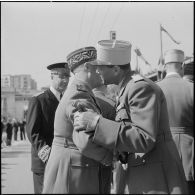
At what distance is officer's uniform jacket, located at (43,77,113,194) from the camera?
2.68 metres

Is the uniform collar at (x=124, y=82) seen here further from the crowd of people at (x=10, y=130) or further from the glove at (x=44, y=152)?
the crowd of people at (x=10, y=130)

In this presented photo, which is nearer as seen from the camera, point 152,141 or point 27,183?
point 152,141

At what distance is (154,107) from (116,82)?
0.36 m

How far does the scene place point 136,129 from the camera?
2.58m

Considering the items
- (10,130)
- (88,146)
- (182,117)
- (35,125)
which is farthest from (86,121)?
(10,130)

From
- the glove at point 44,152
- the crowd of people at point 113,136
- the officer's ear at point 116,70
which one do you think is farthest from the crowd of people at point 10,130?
the officer's ear at point 116,70

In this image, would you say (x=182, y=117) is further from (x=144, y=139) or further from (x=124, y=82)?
(x=144, y=139)

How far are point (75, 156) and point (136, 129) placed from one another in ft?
1.60

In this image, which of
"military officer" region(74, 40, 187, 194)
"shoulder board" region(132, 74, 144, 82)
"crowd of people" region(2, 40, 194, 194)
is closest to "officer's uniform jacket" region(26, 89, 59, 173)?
"crowd of people" region(2, 40, 194, 194)

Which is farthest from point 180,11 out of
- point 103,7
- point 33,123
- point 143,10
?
point 33,123

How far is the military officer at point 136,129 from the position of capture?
2568 millimetres

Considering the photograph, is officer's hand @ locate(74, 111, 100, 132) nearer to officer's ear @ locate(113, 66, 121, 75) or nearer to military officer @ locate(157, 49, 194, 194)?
officer's ear @ locate(113, 66, 121, 75)

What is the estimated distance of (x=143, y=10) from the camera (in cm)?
329

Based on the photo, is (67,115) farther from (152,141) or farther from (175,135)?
(175,135)
